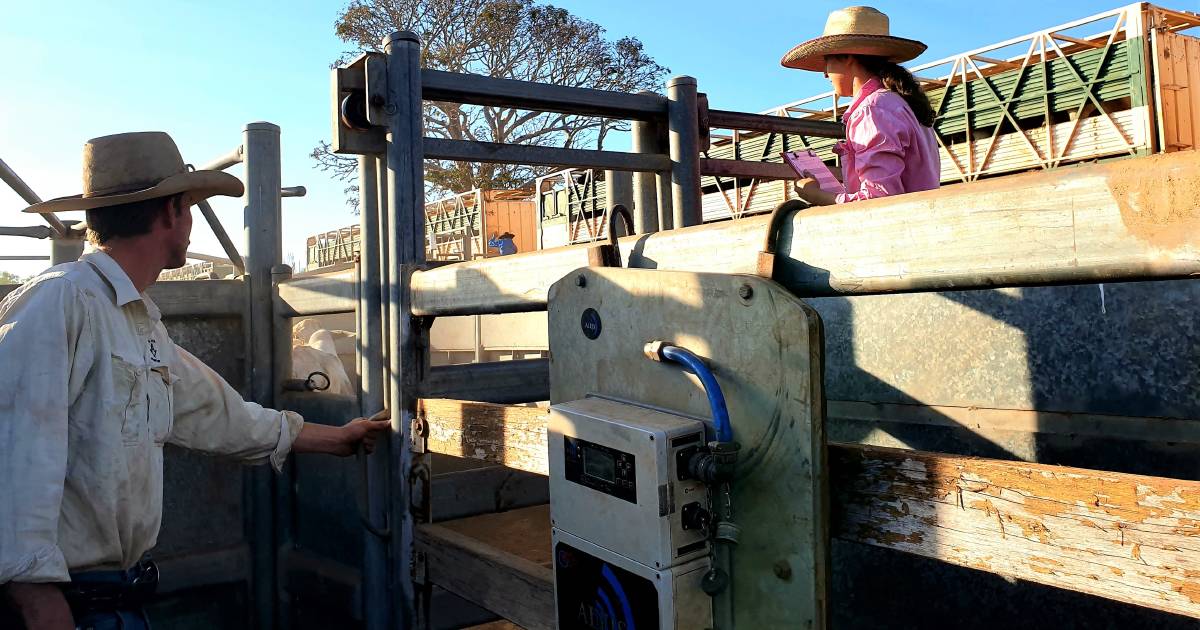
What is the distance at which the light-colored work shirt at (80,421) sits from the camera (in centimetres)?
183

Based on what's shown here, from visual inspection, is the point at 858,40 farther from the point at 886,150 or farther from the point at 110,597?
the point at 110,597

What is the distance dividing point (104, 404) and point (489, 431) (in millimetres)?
895

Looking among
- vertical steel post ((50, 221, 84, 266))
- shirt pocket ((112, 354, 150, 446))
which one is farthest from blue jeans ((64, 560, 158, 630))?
vertical steel post ((50, 221, 84, 266))

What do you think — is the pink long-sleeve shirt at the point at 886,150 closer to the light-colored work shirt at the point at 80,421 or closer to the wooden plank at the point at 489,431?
the wooden plank at the point at 489,431

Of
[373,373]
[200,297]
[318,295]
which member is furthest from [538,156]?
[200,297]

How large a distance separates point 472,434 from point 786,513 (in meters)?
1.16

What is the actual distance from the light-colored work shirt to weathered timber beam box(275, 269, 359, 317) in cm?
81

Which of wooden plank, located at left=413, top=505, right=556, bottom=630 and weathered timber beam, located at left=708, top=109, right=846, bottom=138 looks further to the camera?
weathered timber beam, located at left=708, top=109, right=846, bottom=138

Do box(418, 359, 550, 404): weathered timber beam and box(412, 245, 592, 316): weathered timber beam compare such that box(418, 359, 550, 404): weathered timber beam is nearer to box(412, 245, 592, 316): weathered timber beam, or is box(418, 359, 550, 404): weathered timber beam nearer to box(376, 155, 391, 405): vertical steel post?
box(376, 155, 391, 405): vertical steel post

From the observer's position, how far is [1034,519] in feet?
3.84

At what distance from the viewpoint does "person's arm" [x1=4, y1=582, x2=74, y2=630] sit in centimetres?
183

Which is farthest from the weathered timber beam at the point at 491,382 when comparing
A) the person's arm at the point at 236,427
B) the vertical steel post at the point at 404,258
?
the person's arm at the point at 236,427

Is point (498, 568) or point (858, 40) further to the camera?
point (858, 40)

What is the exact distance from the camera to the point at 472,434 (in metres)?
2.32
